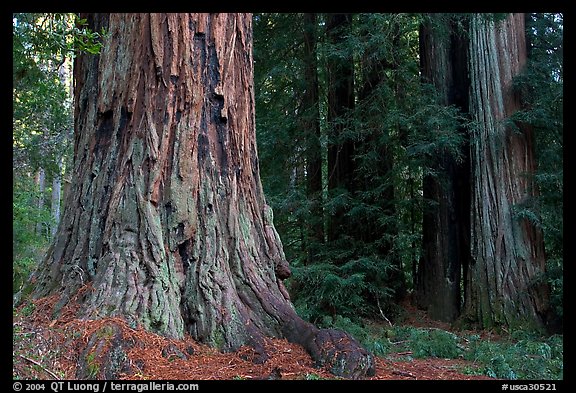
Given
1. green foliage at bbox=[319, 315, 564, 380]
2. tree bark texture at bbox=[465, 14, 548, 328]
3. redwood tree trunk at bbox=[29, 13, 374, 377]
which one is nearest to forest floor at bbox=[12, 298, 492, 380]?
redwood tree trunk at bbox=[29, 13, 374, 377]

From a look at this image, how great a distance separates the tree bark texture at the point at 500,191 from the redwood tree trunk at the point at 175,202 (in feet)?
16.5

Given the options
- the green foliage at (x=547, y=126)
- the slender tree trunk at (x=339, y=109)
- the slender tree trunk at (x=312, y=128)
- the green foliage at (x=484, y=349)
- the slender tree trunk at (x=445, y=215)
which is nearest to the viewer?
the green foliage at (x=484, y=349)

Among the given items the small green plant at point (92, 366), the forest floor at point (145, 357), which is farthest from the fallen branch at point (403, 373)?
the small green plant at point (92, 366)

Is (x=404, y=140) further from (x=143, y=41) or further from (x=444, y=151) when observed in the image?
(x=143, y=41)

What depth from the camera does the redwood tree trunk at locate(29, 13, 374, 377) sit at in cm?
503

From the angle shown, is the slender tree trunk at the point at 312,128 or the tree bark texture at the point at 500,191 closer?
the tree bark texture at the point at 500,191

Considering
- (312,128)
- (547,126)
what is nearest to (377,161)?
(312,128)

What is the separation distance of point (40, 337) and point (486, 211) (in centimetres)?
776

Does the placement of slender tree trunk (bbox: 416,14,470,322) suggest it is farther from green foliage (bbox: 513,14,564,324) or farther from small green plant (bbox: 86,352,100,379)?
small green plant (bbox: 86,352,100,379)

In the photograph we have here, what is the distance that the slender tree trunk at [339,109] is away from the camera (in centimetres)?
1080

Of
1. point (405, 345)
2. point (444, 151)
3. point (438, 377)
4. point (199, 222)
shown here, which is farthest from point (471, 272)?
point (199, 222)

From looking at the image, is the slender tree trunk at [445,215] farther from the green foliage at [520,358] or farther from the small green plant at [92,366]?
the small green plant at [92,366]

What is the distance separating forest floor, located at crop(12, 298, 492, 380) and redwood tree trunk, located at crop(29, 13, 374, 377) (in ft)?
0.51

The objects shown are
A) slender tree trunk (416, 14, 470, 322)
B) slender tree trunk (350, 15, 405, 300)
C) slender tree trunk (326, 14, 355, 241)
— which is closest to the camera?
slender tree trunk (350, 15, 405, 300)
